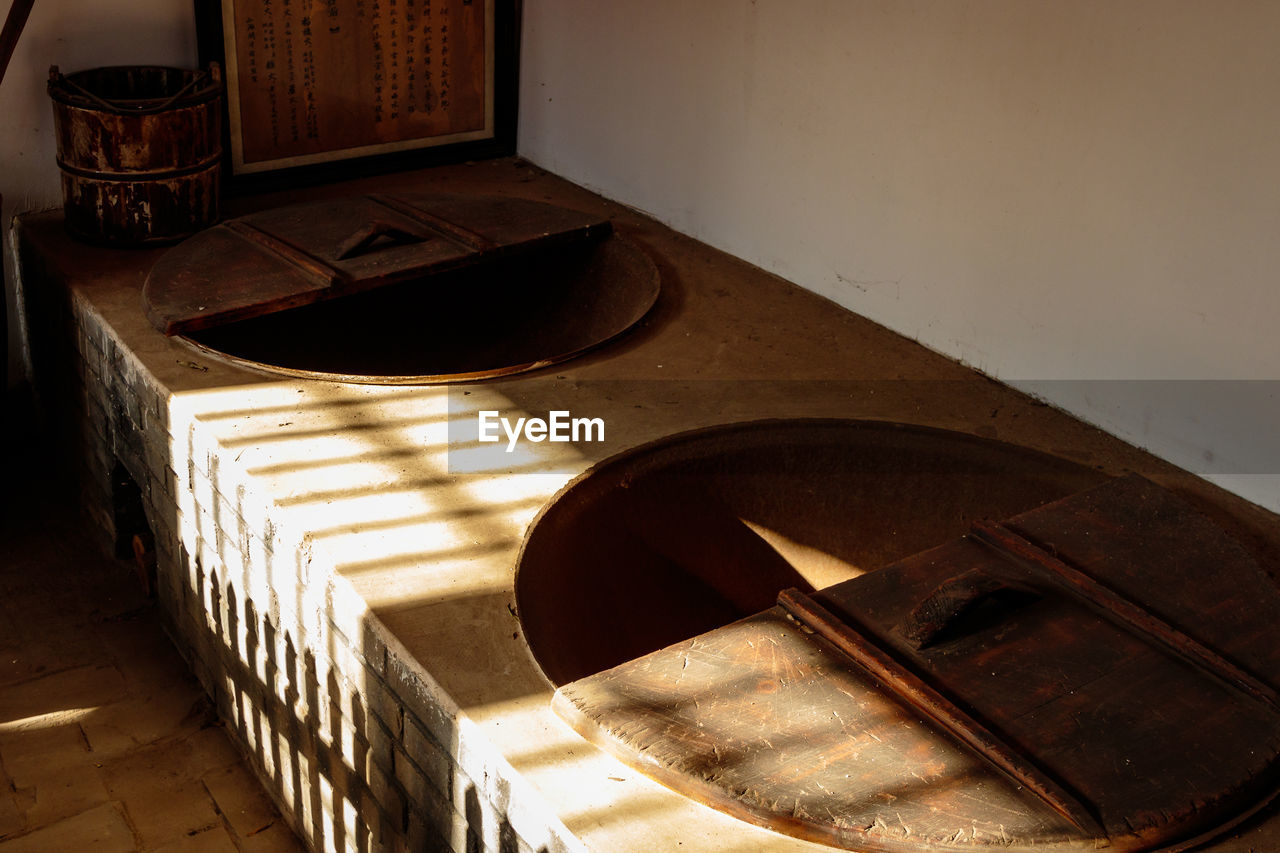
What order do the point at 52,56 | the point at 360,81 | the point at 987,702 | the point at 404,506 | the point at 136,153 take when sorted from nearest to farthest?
the point at 987,702 → the point at 404,506 → the point at 136,153 → the point at 52,56 → the point at 360,81

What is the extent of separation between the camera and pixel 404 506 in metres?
2.72

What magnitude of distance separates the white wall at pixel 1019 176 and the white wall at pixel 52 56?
141cm

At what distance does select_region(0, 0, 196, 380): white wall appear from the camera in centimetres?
380

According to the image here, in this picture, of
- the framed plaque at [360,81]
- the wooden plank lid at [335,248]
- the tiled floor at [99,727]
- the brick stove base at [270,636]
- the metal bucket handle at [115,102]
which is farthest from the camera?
the framed plaque at [360,81]

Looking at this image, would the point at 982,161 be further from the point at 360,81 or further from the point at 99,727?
the point at 99,727

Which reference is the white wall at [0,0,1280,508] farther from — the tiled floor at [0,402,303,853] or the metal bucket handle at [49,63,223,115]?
the tiled floor at [0,402,303,853]

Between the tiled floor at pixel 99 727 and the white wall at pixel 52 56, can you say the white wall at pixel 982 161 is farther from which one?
the tiled floor at pixel 99 727

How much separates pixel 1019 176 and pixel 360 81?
7.71 feet

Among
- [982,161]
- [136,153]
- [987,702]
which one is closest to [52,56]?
[136,153]

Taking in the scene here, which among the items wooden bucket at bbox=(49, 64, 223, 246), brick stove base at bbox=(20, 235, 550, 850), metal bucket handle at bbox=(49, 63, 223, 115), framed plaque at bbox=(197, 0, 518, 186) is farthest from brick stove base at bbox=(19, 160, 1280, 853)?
framed plaque at bbox=(197, 0, 518, 186)

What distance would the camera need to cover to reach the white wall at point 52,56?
3.80 m

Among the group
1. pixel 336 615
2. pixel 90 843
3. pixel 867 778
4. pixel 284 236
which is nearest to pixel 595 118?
pixel 284 236

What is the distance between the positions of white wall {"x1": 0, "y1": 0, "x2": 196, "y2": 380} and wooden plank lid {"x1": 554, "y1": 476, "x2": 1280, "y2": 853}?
2.80m

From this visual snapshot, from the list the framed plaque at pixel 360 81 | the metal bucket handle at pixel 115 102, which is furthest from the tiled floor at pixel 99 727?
the framed plaque at pixel 360 81
